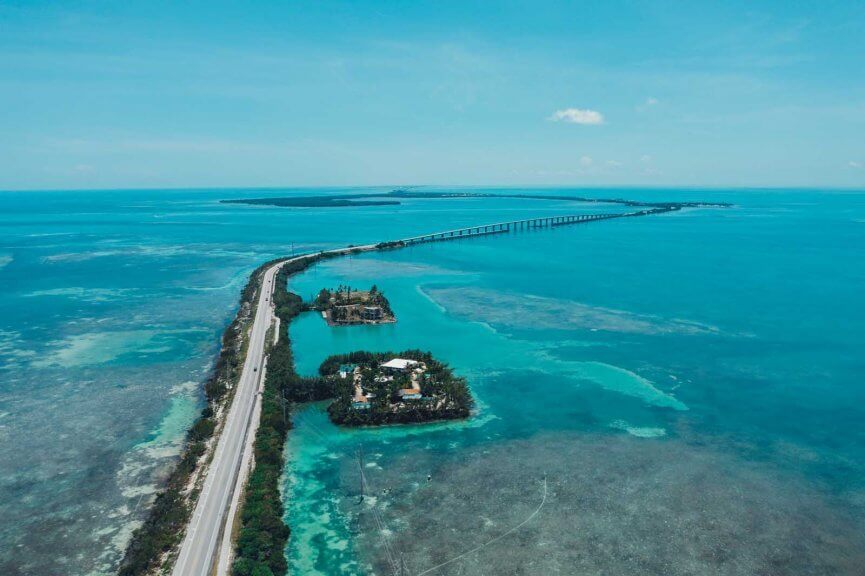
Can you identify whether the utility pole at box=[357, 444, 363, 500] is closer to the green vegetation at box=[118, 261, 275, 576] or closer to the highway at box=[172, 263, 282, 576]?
the highway at box=[172, 263, 282, 576]

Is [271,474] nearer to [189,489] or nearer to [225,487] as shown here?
[225,487]

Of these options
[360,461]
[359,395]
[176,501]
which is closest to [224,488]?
[176,501]

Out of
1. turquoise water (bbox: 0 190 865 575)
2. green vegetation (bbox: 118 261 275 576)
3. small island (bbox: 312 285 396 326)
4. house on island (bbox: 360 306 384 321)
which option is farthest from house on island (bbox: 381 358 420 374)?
house on island (bbox: 360 306 384 321)

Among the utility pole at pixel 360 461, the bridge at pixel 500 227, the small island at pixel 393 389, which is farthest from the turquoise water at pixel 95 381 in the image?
the bridge at pixel 500 227

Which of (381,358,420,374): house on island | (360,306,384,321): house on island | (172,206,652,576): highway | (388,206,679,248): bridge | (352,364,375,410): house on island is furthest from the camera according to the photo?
(388,206,679,248): bridge

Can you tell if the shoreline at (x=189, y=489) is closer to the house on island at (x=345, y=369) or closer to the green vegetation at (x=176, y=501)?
the green vegetation at (x=176, y=501)
